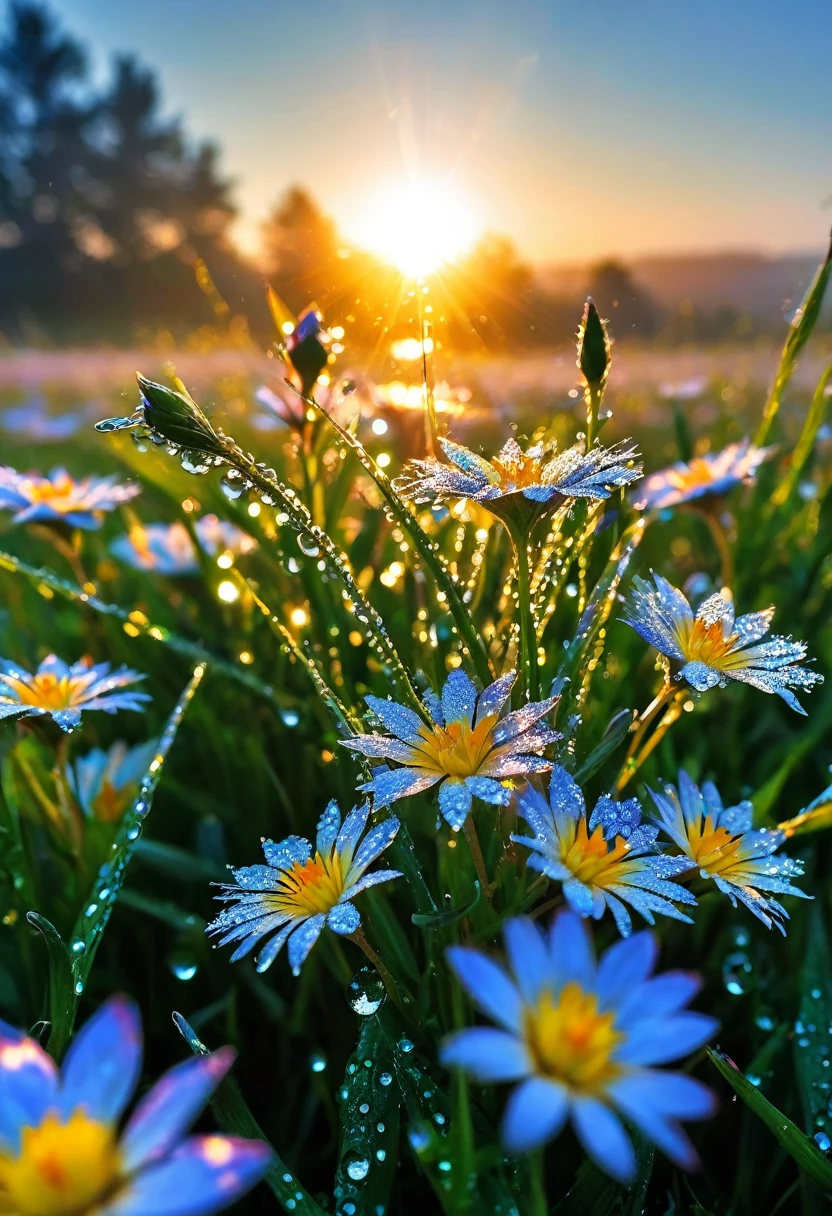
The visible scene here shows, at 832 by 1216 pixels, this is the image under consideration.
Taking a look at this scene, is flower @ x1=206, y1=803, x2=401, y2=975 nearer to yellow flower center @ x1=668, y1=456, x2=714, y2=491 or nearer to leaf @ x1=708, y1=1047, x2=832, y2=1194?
leaf @ x1=708, y1=1047, x2=832, y2=1194

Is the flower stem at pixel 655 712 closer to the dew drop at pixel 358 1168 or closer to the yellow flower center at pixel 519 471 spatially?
the yellow flower center at pixel 519 471

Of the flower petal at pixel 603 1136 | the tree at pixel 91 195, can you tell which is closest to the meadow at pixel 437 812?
the flower petal at pixel 603 1136

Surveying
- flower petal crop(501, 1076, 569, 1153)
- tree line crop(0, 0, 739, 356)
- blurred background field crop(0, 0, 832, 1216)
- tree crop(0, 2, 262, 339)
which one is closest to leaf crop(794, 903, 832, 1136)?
blurred background field crop(0, 0, 832, 1216)

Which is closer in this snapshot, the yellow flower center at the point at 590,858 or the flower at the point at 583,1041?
the flower at the point at 583,1041

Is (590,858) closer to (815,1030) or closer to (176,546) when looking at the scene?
(815,1030)

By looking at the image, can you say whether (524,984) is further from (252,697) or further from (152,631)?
(252,697)
